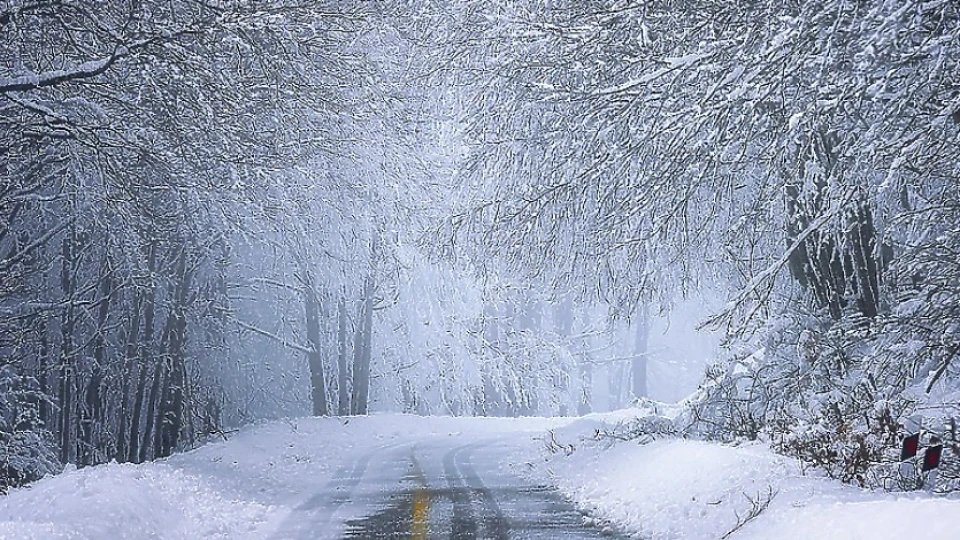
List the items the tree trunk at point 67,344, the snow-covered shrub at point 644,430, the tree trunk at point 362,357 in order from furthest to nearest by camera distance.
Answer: the tree trunk at point 362,357 → the tree trunk at point 67,344 → the snow-covered shrub at point 644,430

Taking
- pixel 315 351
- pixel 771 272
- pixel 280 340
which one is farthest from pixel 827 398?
pixel 315 351

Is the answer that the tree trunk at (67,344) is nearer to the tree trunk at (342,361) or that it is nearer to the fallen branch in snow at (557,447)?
the fallen branch in snow at (557,447)

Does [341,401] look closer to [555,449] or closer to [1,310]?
[555,449]

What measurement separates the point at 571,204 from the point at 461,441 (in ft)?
46.2

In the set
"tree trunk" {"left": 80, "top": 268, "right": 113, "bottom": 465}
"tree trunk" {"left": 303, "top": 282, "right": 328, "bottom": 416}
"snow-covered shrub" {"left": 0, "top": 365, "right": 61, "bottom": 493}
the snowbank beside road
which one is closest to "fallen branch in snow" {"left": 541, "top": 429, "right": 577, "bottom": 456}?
the snowbank beside road

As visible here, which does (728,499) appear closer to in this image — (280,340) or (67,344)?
(67,344)

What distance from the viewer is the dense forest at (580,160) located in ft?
25.4

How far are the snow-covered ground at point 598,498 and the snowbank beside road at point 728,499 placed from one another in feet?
0.05

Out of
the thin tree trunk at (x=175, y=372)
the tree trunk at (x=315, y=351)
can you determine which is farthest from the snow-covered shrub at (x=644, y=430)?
the tree trunk at (x=315, y=351)

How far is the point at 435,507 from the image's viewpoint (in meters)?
11.2

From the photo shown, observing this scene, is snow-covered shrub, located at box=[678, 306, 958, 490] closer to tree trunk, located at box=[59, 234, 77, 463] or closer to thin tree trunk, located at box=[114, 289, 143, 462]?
tree trunk, located at box=[59, 234, 77, 463]

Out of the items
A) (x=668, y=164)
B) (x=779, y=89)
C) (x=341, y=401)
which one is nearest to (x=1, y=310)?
(x=668, y=164)

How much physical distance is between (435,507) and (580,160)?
440 cm

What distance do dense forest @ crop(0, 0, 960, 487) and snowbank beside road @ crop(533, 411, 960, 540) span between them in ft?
1.94
